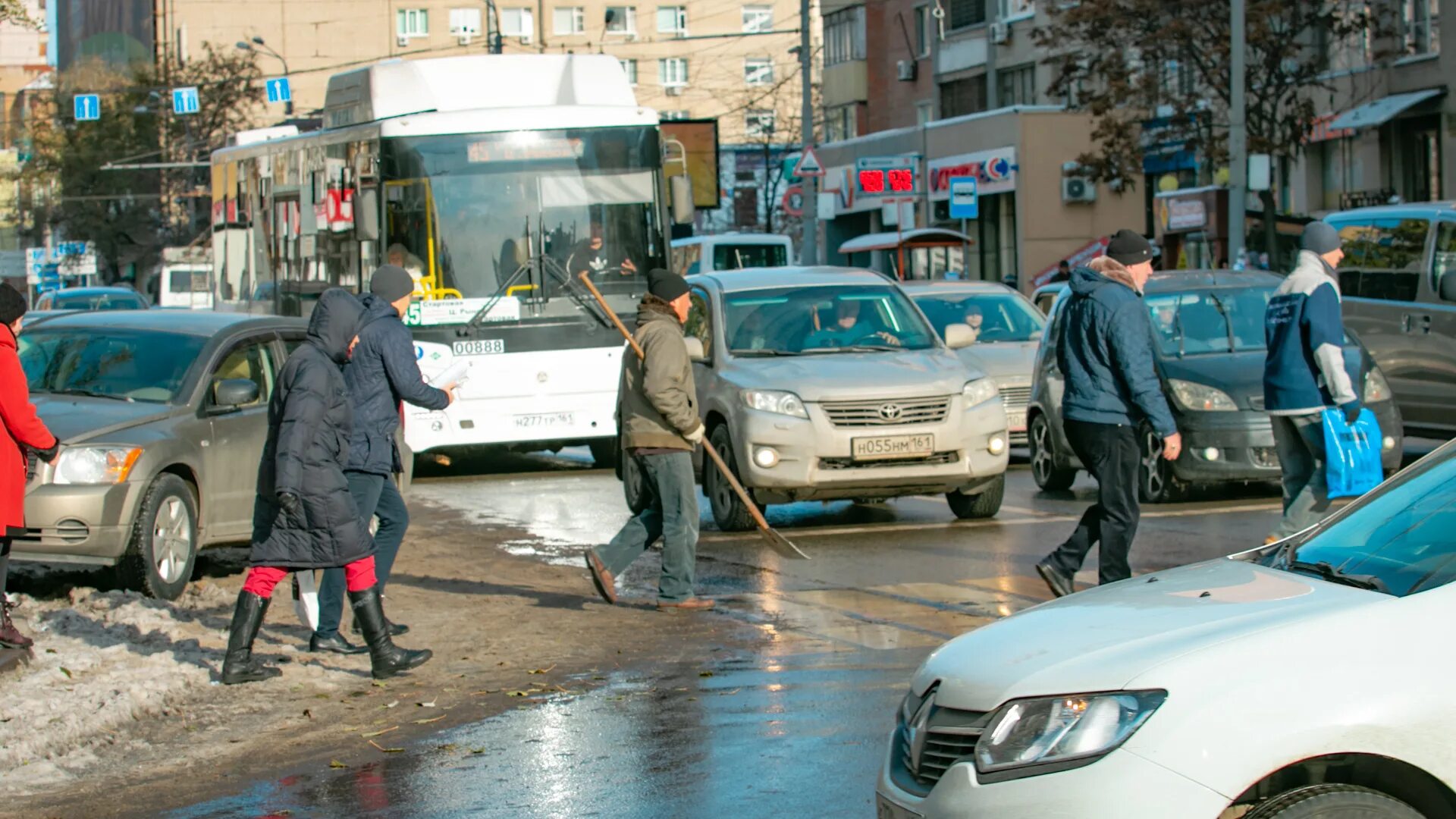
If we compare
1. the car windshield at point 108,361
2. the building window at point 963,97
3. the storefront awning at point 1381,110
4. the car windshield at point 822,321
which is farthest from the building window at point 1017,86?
the car windshield at point 108,361

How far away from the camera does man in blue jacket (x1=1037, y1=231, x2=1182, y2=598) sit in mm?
8961

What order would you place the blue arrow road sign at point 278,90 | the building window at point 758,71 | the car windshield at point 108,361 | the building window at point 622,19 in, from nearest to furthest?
the car windshield at point 108,361 → the blue arrow road sign at point 278,90 → the building window at point 622,19 → the building window at point 758,71

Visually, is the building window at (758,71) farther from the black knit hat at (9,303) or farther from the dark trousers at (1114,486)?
the black knit hat at (9,303)

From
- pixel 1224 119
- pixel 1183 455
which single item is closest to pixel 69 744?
pixel 1183 455

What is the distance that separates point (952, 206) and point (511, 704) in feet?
92.2

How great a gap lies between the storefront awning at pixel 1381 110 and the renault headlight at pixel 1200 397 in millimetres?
21103

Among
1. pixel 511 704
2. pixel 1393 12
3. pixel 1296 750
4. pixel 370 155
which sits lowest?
pixel 511 704

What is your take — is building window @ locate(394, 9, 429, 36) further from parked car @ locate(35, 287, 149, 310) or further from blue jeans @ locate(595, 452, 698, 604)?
blue jeans @ locate(595, 452, 698, 604)

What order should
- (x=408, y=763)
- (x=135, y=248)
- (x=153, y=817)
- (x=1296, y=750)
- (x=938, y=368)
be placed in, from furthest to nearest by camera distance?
(x=135, y=248) < (x=938, y=368) < (x=408, y=763) < (x=153, y=817) < (x=1296, y=750)

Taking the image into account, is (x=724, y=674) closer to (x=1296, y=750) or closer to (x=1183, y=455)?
(x=1296, y=750)

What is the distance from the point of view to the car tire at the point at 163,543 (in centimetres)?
1042

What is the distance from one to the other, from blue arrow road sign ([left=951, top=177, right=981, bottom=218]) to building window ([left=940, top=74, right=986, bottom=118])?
Result: 16666 mm

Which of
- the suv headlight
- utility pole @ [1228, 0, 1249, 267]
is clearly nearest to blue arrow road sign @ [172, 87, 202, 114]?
utility pole @ [1228, 0, 1249, 267]

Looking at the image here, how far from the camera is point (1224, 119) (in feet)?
116
